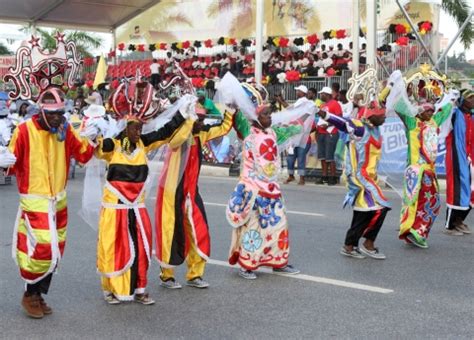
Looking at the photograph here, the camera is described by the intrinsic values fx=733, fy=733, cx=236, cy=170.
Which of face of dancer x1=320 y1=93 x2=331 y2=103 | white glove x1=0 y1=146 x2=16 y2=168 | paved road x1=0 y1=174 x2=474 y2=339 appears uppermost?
face of dancer x1=320 y1=93 x2=331 y2=103

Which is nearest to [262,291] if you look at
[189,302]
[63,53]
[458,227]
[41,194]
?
[189,302]

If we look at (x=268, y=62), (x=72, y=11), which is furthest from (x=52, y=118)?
(x=72, y=11)

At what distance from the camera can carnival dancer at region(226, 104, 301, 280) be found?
637 cm

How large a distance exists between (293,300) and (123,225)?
4.77ft

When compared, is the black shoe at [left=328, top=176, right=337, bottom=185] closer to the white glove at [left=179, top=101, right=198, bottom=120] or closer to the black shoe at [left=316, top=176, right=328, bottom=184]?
the black shoe at [left=316, top=176, right=328, bottom=184]

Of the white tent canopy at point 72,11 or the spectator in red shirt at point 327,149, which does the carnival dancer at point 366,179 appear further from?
the white tent canopy at point 72,11

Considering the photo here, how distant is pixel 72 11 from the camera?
2438cm

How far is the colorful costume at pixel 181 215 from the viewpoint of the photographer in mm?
5938

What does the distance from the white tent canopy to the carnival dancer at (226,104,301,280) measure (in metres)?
18.3

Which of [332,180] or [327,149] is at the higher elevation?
[327,149]

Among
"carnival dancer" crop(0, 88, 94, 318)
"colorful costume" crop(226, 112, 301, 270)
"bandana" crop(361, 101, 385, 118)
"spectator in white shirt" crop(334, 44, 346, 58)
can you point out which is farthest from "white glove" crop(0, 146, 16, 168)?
"spectator in white shirt" crop(334, 44, 346, 58)

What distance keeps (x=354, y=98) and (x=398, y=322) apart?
8.99 feet

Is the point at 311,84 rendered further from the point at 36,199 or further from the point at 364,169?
the point at 36,199

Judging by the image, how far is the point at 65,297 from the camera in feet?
19.2
